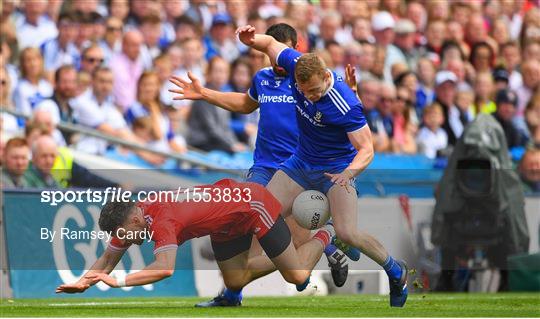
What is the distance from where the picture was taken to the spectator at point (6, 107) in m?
16.4

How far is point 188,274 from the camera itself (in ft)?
50.2

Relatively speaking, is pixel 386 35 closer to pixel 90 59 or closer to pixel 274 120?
pixel 90 59

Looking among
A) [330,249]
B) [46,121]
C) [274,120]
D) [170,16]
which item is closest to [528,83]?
[170,16]

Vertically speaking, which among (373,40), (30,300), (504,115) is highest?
(373,40)

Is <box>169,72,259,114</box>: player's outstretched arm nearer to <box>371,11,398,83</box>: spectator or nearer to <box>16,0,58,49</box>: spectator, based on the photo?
<box>16,0,58,49</box>: spectator

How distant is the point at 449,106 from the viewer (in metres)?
21.0

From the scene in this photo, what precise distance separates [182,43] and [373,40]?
3.79m

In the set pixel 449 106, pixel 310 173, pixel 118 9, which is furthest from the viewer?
pixel 449 106

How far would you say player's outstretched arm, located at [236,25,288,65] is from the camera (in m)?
12.1

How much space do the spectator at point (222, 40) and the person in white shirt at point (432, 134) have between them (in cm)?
282

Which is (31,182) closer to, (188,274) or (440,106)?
(188,274)

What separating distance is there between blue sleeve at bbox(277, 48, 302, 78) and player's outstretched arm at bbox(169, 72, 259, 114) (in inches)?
32.7

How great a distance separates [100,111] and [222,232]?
5.81 metres

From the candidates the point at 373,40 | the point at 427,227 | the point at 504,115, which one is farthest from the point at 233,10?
the point at 427,227
